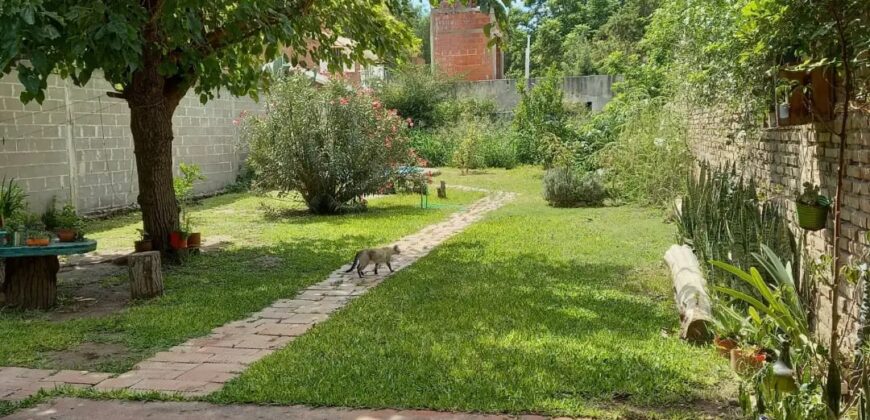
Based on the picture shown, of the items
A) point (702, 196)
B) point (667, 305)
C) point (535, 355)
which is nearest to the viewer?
point (535, 355)

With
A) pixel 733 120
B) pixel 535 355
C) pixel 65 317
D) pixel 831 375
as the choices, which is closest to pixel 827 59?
pixel 831 375

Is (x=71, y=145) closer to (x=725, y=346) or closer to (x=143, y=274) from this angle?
(x=143, y=274)

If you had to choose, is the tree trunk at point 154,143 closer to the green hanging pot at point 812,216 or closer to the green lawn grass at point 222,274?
the green lawn grass at point 222,274

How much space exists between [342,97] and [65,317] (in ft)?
26.0

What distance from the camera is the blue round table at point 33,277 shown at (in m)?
6.34

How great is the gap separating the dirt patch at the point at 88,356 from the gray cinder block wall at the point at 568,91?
2046 cm

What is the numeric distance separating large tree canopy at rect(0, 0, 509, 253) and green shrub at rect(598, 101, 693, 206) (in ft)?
16.1

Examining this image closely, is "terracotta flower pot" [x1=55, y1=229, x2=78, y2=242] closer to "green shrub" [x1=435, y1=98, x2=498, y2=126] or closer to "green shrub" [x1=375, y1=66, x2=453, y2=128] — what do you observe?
"green shrub" [x1=435, y1=98, x2=498, y2=126]

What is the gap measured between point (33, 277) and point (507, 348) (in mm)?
4603

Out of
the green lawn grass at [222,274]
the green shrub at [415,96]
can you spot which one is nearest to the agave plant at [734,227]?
the green lawn grass at [222,274]

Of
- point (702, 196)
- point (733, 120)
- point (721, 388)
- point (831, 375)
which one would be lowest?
point (721, 388)

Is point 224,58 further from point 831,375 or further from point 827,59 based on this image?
point 831,375

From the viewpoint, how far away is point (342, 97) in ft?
43.8

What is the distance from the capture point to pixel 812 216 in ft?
13.7
